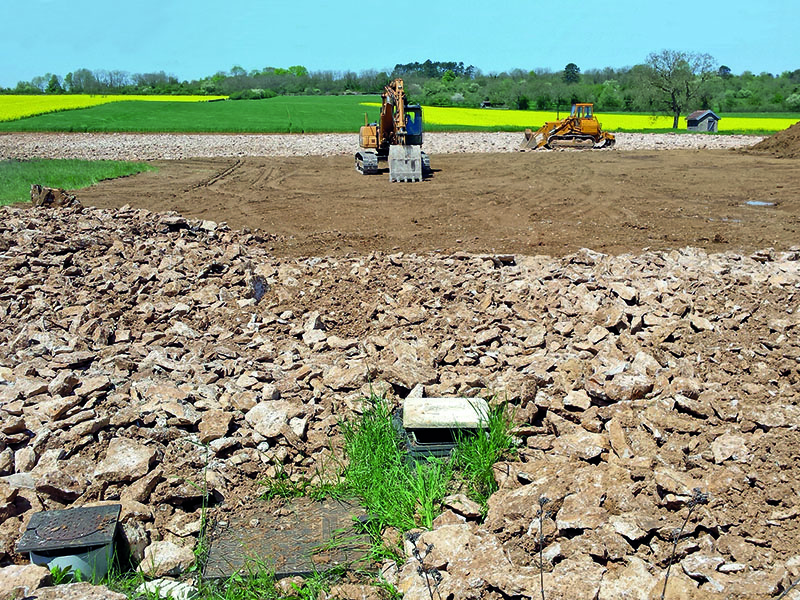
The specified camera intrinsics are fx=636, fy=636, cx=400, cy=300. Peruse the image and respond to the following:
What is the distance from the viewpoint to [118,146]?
3328 centimetres

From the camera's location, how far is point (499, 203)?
15.9 metres

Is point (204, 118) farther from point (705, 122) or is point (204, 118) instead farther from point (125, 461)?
point (125, 461)

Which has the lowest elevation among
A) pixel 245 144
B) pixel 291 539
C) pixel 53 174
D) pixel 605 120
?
pixel 291 539

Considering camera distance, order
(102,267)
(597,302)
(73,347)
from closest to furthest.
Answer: (73,347) < (597,302) < (102,267)

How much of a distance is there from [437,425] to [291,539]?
4.74ft

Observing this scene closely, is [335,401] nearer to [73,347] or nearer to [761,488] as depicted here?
[73,347]

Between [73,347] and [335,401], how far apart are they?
280 cm

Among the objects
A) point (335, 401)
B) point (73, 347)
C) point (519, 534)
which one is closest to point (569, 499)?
point (519, 534)

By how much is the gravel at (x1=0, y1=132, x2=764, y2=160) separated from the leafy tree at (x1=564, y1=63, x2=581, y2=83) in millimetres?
52502

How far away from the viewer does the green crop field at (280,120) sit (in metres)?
41.7

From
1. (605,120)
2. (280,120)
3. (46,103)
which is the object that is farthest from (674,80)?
(46,103)

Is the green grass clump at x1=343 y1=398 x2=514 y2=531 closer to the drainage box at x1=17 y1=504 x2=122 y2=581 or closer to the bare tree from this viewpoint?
the drainage box at x1=17 y1=504 x2=122 y2=581

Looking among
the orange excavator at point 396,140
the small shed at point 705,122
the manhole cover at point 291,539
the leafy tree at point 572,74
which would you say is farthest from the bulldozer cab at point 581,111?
the leafy tree at point 572,74

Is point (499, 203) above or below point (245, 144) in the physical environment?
below
